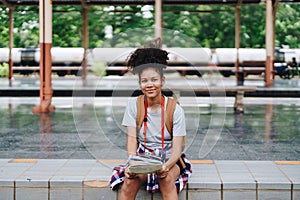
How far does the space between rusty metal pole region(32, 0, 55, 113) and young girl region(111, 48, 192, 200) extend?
620 cm

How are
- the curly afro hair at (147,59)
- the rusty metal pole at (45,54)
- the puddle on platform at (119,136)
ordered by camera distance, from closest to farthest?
the curly afro hair at (147,59) → the puddle on platform at (119,136) → the rusty metal pole at (45,54)

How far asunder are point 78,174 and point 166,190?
92cm

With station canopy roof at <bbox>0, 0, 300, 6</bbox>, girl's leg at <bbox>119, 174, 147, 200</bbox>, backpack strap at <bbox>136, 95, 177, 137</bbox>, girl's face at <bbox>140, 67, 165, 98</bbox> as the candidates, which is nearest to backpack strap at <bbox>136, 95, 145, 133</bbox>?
backpack strap at <bbox>136, 95, 177, 137</bbox>

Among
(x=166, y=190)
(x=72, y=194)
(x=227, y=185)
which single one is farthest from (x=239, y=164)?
(x=72, y=194)

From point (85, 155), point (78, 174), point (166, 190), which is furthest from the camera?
point (85, 155)

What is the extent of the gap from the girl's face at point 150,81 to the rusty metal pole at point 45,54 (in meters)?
6.34

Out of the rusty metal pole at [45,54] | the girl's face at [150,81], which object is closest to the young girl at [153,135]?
the girl's face at [150,81]

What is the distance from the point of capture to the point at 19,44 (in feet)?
108

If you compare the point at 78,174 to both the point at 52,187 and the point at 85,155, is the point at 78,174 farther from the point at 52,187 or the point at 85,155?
the point at 85,155

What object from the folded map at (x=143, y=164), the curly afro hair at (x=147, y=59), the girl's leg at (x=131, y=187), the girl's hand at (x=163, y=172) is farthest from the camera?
the curly afro hair at (x=147, y=59)

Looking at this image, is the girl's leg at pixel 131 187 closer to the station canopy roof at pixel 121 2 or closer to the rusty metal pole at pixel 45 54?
the rusty metal pole at pixel 45 54

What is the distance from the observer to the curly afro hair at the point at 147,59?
151 inches

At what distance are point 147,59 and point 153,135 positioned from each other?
56 centimetres

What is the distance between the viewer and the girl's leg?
12.3ft
